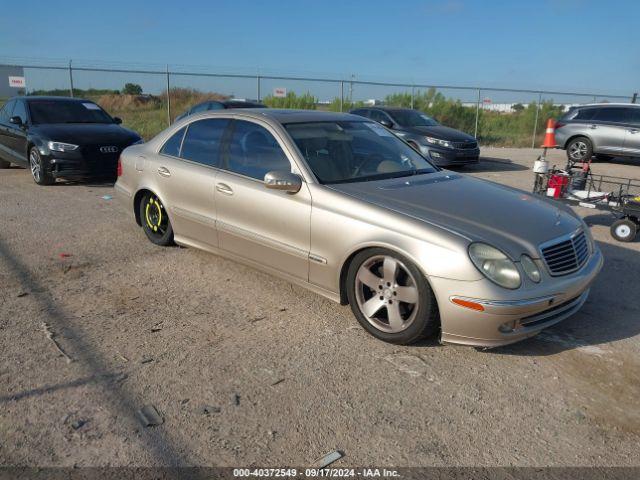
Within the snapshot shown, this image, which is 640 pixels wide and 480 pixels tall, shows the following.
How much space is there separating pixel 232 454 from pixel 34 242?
4422 mm

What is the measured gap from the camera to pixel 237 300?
4.52 m

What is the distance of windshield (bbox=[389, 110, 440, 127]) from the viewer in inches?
528

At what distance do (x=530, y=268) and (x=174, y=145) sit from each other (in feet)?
11.7

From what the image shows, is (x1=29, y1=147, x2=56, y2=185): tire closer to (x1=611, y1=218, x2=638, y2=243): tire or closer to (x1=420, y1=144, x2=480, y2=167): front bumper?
(x1=420, y1=144, x2=480, y2=167): front bumper

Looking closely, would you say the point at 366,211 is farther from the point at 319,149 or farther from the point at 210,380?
the point at 210,380

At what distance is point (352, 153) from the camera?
4.70m

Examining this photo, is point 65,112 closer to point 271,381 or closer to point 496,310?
point 271,381

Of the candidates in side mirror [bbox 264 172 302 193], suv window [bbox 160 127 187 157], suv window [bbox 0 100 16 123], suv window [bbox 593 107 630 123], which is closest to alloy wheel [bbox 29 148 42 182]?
suv window [bbox 0 100 16 123]

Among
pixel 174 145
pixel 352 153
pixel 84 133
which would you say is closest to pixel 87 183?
pixel 84 133

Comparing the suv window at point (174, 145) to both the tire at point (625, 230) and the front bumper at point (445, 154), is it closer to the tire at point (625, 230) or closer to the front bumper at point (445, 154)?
the tire at point (625, 230)

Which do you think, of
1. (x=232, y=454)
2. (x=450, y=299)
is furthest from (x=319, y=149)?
(x=232, y=454)

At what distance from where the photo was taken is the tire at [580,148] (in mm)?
14648

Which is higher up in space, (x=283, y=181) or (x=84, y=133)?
(x=283, y=181)

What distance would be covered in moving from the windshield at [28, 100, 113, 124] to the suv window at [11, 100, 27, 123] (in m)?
0.16
